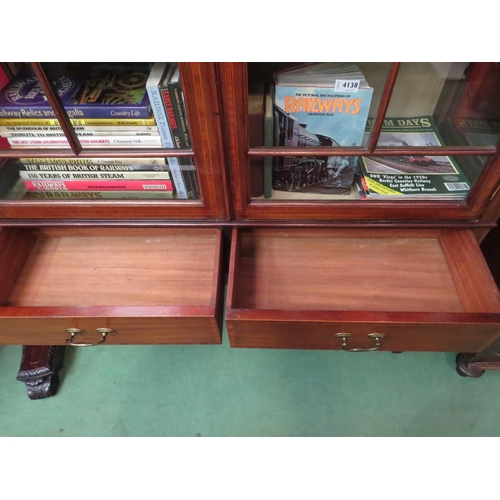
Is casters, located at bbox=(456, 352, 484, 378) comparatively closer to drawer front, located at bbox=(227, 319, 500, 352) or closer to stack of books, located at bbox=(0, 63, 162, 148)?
drawer front, located at bbox=(227, 319, 500, 352)

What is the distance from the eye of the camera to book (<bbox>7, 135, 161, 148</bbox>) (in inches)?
27.1

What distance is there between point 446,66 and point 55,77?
67 cm

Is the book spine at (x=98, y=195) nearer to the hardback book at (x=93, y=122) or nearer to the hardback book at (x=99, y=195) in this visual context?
the hardback book at (x=99, y=195)

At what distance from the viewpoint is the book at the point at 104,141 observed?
69 cm

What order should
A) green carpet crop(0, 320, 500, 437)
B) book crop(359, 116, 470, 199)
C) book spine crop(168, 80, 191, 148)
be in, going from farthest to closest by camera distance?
1. green carpet crop(0, 320, 500, 437)
2. book crop(359, 116, 470, 199)
3. book spine crop(168, 80, 191, 148)

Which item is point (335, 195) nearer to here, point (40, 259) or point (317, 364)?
point (317, 364)

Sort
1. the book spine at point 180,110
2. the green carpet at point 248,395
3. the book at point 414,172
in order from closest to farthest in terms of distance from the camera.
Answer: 1. the book spine at point 180,110
2. the book at point 414,172
3. the green carpet at point 248,395

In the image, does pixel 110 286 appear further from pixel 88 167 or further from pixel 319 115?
pixel 319 115

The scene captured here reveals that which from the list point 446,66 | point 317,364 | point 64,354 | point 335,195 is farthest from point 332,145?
point 64,354

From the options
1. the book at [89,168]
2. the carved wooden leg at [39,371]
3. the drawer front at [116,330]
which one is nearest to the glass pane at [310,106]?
the book at [89,168]

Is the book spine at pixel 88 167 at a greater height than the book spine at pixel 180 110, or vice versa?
the book spine at pixel 180 110

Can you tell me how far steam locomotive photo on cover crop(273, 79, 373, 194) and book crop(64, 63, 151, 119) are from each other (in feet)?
0.80

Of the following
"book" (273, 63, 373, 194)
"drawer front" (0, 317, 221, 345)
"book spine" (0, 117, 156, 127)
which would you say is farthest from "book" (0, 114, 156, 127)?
"drawer front" (0, 317, 221, 345)

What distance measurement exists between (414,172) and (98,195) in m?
0.69
